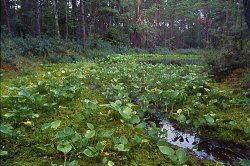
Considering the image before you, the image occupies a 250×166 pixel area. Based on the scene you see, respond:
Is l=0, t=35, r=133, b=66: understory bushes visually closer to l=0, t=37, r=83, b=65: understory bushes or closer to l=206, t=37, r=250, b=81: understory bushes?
l=0, t=37, r=83, b=65: understory bushes

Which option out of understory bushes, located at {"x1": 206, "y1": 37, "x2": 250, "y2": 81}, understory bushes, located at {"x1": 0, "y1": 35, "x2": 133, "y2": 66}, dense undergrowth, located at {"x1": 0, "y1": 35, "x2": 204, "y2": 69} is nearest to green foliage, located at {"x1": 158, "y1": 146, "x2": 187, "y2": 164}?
understory bushes, located at {"x1": 206, "y1": 37, "x2": 250, "y2": 81}

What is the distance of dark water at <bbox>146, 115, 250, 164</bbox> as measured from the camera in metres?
3.83

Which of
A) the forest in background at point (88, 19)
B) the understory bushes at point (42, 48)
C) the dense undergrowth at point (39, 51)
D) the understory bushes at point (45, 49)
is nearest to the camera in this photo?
the dense undergrowth at point (39, 51)

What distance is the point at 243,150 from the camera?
4.01m

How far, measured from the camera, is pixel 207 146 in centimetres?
419

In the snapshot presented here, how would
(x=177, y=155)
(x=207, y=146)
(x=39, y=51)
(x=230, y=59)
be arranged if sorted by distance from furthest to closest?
(x=39, y=51) < (x=230, y=59) < (x=207, y=146) < (x=177, y=155)

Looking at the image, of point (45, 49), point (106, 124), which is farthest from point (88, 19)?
point (106, 124)

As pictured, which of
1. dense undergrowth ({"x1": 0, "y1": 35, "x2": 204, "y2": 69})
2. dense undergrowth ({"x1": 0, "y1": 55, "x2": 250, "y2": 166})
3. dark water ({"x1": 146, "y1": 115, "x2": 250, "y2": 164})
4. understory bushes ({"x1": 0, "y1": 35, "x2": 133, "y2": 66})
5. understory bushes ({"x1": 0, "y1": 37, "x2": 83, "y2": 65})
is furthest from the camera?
understory bushes ({"x1": 0, "y1": 37, "x2": 83, "y2": 65})

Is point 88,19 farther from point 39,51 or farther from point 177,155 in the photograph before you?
point 177,155

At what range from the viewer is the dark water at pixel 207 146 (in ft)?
12.6

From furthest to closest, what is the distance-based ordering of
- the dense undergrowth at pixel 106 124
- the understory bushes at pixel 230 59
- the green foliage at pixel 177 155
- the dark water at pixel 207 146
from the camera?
1. the understory bushes at pixel 230 59
2. the dark water at pixel 207 146
3. the dense undergrowth at pixel 106 124
4. the green foliage at pixel 177 155

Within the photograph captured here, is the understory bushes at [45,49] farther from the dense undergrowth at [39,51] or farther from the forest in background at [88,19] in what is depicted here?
the forest in background at [88,19]

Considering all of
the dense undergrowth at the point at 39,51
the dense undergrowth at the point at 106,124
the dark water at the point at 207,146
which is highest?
the dense undergrowth at the point at 39,51

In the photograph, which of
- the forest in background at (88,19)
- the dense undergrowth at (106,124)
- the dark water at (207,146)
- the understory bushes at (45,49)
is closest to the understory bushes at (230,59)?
the dense undergrowth at (106,124)
